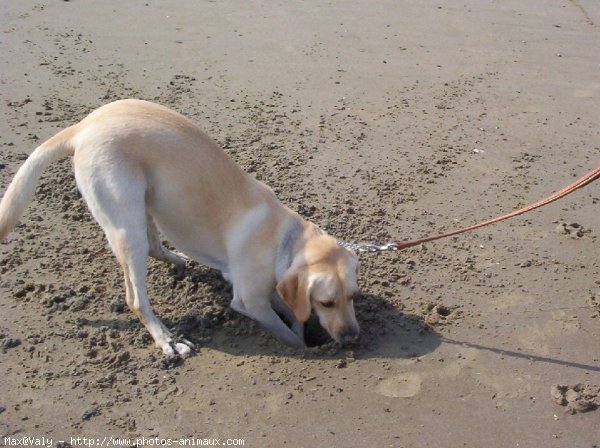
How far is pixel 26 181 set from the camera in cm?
401

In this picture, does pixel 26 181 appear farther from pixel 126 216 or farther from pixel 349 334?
pixel 349 334

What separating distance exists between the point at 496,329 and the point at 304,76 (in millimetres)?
4060

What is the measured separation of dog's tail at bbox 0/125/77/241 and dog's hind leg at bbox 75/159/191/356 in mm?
194

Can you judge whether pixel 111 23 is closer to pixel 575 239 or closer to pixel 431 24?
pixel 431 24

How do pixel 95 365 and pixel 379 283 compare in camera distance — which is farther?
pixel 379 283

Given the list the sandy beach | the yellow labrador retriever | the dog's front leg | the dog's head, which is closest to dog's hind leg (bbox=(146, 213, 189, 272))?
the sandy beach

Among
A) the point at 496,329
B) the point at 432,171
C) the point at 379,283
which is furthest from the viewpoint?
the point at 432,171

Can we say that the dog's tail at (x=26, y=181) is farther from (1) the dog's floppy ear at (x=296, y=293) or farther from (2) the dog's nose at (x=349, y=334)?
(2) the dog's nose at (x=349, y=334)

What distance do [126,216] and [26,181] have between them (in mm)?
605

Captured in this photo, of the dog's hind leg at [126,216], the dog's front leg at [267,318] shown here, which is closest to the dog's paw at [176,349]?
the dog's hind leg at [126,216]

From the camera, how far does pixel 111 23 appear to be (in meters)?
8.44

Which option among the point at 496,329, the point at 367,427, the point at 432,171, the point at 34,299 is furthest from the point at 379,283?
the point at 34,299

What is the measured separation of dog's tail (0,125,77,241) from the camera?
13.0ft

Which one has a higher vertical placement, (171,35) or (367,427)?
(171,35)
